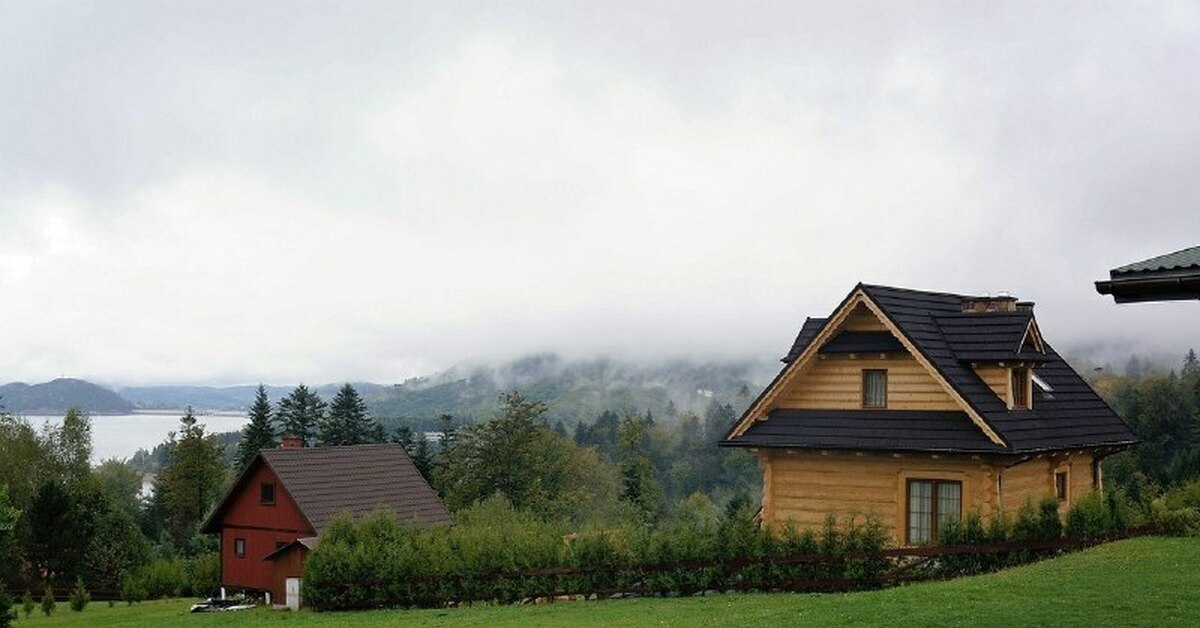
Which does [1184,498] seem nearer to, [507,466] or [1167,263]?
[1167,263]

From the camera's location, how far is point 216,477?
3184 inches

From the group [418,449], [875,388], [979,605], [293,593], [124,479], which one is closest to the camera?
[979,605]

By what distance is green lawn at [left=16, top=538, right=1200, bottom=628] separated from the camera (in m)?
14.6

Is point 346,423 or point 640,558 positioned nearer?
point 640,558

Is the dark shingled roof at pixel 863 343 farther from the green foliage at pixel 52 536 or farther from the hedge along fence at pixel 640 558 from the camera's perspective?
the green foliage at pixel 52 536

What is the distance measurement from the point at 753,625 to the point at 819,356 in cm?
1136

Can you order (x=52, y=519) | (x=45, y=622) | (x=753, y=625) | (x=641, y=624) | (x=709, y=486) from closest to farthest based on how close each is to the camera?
(x=753, y=625) → (x=641, y=624) → (x=45, y=622) → (x=52, y=519) → (x=709, y=486)

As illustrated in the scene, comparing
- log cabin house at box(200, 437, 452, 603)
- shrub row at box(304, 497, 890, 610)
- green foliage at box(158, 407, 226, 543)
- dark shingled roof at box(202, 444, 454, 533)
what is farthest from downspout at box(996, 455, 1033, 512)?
green foliage at box(158, 407, 226, 543)

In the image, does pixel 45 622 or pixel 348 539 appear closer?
pixel 348 539

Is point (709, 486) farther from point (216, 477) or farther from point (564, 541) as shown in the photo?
point (564, 541)

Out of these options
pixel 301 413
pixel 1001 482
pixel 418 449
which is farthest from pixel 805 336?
pixel 301 413

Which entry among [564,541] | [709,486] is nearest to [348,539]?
[564,541]

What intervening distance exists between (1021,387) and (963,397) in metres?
3.53

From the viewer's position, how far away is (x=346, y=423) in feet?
268
